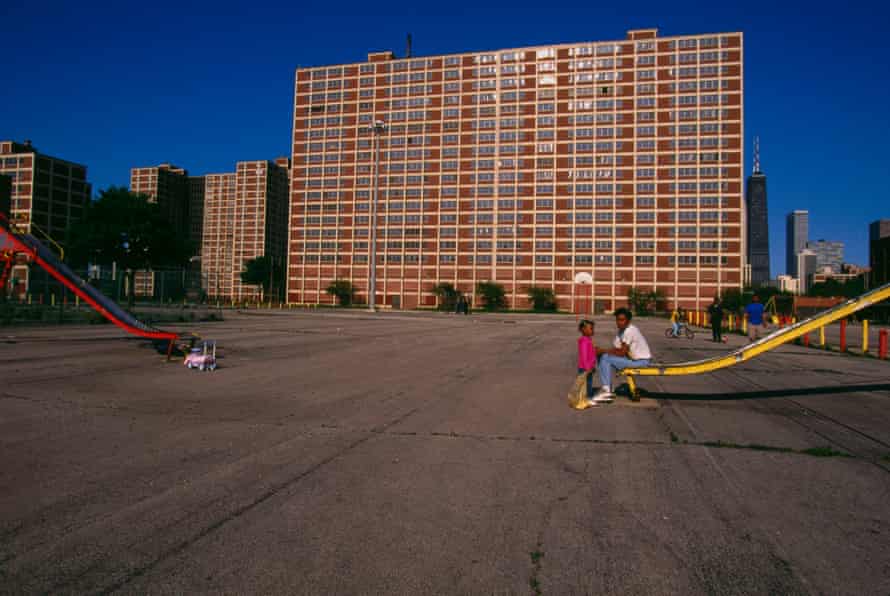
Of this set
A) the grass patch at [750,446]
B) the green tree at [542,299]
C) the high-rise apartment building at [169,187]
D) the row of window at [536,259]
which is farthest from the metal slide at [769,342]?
the high-rise apartment building at [169,187]

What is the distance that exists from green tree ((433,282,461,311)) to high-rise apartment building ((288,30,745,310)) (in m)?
8.62

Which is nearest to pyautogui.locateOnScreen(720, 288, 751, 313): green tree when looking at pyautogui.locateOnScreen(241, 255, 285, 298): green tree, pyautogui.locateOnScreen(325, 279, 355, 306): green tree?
pyautogui.locateOnScreen(325, 279, 355, 306): green tree

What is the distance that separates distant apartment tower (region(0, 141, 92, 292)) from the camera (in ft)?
397

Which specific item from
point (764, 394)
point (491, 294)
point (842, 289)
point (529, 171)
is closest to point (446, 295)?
point (491, 294)

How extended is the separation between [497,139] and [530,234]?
18.6 meters

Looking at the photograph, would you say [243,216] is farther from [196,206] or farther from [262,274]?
[262,274]

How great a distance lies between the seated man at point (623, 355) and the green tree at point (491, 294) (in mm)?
80503

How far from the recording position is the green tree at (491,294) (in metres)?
89.9

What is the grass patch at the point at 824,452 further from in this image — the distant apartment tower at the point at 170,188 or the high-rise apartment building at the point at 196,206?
the high-rise apartment building at the point at 196,206

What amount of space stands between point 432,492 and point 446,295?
82.8 m

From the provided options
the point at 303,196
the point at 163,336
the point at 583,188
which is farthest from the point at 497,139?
the point at 163,336

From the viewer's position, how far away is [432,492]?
4195 mm

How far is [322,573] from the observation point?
2914mm

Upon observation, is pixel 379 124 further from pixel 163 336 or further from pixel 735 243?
pixel 735 243
